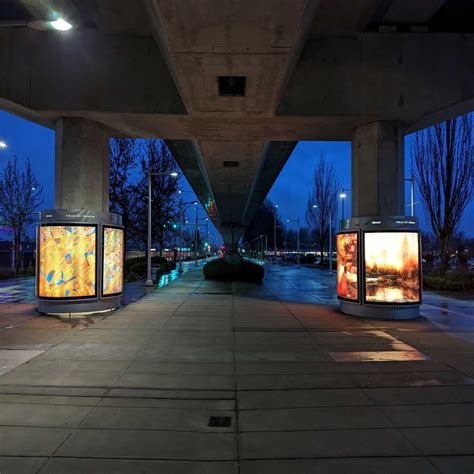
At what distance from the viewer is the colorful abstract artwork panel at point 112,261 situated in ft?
41.2

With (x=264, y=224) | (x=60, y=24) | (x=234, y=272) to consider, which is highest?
(x=264, y=224)

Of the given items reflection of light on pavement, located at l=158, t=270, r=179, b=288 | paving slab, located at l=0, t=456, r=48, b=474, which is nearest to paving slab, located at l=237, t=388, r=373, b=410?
paving slab, located at l=0, t=456, r=48, b=474

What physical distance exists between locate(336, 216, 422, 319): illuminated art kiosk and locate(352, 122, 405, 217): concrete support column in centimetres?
68

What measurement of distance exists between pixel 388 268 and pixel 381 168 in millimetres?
3072

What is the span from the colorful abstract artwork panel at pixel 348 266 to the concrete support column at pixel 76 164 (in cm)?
800

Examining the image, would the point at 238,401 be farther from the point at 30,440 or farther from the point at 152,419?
the point at 30,440

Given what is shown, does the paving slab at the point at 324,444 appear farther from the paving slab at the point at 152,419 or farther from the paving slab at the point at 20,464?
the paving slab at the point at 20,464

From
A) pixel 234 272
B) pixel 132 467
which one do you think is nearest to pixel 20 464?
pixel 132 467

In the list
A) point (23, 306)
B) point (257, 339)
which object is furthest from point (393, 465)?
point (23, 306)

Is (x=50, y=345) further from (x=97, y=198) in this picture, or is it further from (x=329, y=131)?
(x=329, y=131)

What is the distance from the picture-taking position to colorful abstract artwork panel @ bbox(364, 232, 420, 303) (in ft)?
38.7

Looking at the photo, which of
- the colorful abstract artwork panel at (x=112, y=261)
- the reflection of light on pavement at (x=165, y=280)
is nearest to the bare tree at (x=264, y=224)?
the reflection of light on pavement at (x=165, y=280)

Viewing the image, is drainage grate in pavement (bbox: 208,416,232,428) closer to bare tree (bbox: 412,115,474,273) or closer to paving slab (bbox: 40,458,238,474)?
paving slab (bbox: 40,458,238,474)

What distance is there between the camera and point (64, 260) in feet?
38.8
